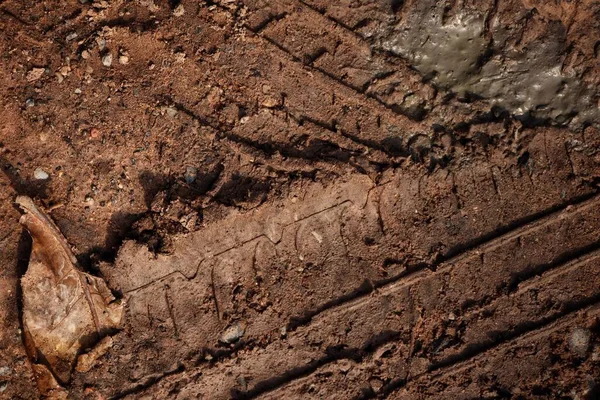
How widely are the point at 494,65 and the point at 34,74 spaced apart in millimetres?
3627

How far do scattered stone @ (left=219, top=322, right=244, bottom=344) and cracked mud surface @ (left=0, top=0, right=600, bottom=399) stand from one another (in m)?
0.01

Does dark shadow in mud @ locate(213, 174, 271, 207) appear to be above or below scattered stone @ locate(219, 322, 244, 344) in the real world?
above

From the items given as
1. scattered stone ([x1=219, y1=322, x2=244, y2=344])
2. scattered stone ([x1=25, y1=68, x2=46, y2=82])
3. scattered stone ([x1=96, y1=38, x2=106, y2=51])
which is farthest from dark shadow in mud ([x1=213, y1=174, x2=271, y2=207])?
scattered stone ([x1=25, y1=68, x2=46, y2=82])

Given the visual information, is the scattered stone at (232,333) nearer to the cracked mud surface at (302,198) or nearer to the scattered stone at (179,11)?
the cracked mud surface at (302,198)

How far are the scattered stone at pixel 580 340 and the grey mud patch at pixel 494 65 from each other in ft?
5.20

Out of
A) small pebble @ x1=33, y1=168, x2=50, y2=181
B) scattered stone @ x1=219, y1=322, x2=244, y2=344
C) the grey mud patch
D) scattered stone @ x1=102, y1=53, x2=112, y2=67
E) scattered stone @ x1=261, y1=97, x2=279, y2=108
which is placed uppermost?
the grey mud patch

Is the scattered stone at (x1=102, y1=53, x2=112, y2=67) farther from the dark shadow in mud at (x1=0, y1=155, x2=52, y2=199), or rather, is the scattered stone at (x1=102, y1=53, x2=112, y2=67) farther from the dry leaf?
the dry leaf

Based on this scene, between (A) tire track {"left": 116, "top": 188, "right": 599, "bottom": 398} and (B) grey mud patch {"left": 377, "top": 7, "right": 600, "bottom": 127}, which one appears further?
(B) grey mud patch {"left": 377, "top": 7, "right": 600, "bottom": 127}

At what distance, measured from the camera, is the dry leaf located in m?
3.64

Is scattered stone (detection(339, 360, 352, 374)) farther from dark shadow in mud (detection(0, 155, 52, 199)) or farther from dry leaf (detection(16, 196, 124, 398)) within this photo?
dark shadow in mud (detection(0, 155, 52, 199))

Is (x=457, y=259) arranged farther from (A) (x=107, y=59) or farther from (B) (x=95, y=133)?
(A) (x=107, y=59)

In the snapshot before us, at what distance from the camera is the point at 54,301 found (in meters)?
3.66

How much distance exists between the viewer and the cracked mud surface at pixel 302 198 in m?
3.63

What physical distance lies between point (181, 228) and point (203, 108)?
0.95 metres
